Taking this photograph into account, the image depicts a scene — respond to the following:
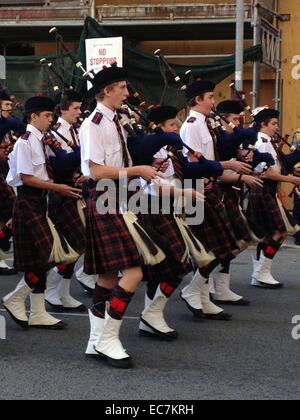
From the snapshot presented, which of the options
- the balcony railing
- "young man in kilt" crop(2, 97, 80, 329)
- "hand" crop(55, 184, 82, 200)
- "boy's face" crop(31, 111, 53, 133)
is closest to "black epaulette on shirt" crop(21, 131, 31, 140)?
"young man in kilt" crop(2, 97, 80, 329)

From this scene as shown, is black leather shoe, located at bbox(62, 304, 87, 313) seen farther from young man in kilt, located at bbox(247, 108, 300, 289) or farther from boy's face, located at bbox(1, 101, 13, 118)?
boy's face, located at bbox(1, 101, 13, 118)

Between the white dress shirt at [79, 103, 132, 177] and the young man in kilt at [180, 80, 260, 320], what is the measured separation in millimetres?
1344

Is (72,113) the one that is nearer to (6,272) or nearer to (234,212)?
(234,212)

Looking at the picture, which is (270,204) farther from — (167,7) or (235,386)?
(167,7)

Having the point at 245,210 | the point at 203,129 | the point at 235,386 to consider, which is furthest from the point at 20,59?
the point at 235,386

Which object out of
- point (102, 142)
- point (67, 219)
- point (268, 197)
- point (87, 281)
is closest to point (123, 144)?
point (102, 142)

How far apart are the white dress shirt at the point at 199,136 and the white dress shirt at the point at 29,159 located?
1.10 metres

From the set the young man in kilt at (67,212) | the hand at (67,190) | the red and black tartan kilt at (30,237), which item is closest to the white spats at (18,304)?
the red and black tartan kilt at (30,237)

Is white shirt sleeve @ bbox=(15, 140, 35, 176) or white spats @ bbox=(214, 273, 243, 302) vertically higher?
white shirt sleeve @ bbox=(15, 140, 35, 176)

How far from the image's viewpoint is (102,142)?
4.87 m

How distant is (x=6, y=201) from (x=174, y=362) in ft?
10.6

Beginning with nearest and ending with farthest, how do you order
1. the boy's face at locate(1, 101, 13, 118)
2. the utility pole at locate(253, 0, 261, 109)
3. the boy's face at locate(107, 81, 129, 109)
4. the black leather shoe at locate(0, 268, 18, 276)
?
the boy's face at locate(107, 81, 129, 109), the boy's face at locate(1, 101, 13, 118), the black leather shoe at locate(0, 268, 18, 276), the utility pole at locate(253, 0, 261, 109)

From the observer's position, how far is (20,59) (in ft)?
44.5

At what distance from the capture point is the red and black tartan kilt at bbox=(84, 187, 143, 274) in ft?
16.0
